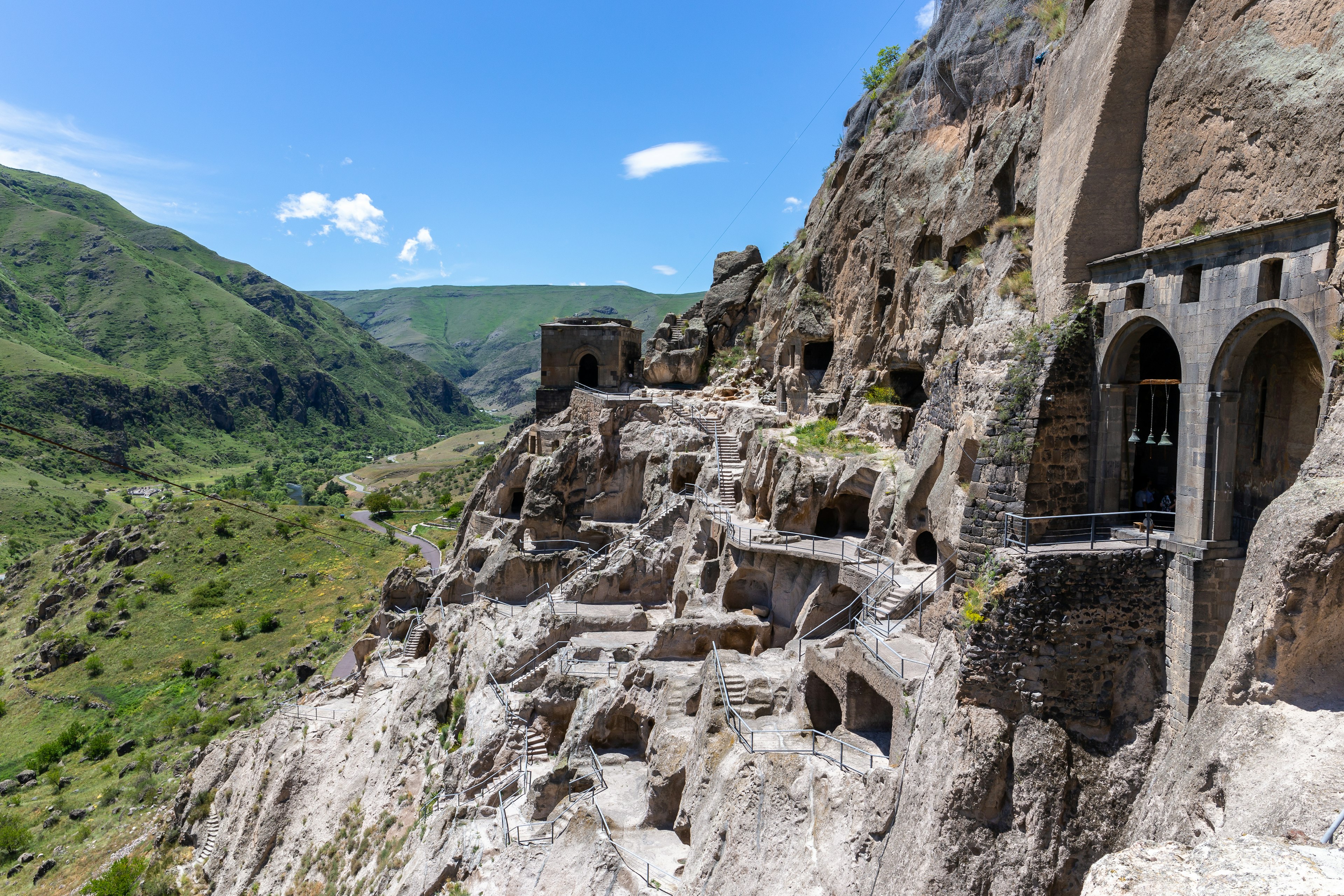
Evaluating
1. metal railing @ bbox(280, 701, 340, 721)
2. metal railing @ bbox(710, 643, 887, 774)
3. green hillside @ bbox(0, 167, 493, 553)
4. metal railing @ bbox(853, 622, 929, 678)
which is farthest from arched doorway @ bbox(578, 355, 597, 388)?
green hillside @ bbox(0, 167, 493, 553)

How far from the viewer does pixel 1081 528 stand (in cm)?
1392

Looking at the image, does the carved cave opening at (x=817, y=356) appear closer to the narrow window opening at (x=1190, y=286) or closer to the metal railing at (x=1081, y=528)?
the metal railing at (x=1081, y=528)

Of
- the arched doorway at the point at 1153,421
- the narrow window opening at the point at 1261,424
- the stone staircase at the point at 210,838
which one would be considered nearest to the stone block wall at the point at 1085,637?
the narrow window opening at the point at 1261,424

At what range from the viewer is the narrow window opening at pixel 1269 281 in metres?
11.1

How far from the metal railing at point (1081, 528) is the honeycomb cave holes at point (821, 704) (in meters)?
5.65

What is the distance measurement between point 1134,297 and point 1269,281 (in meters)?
2.46

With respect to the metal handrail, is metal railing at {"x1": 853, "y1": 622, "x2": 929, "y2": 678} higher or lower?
higher

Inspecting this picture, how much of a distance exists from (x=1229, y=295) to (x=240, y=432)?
161856 mm

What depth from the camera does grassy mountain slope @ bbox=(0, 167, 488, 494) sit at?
118 meters

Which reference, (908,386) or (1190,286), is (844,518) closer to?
(908,386)

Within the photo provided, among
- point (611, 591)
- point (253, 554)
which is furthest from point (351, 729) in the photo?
point (253, 554)

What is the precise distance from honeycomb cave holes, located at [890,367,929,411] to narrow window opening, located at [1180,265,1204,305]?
50.8 feet

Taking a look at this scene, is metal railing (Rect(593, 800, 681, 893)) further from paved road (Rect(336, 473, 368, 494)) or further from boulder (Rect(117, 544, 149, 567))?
paved road (Rect(336, 473, 368, 494))

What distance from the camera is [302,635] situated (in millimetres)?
55031
